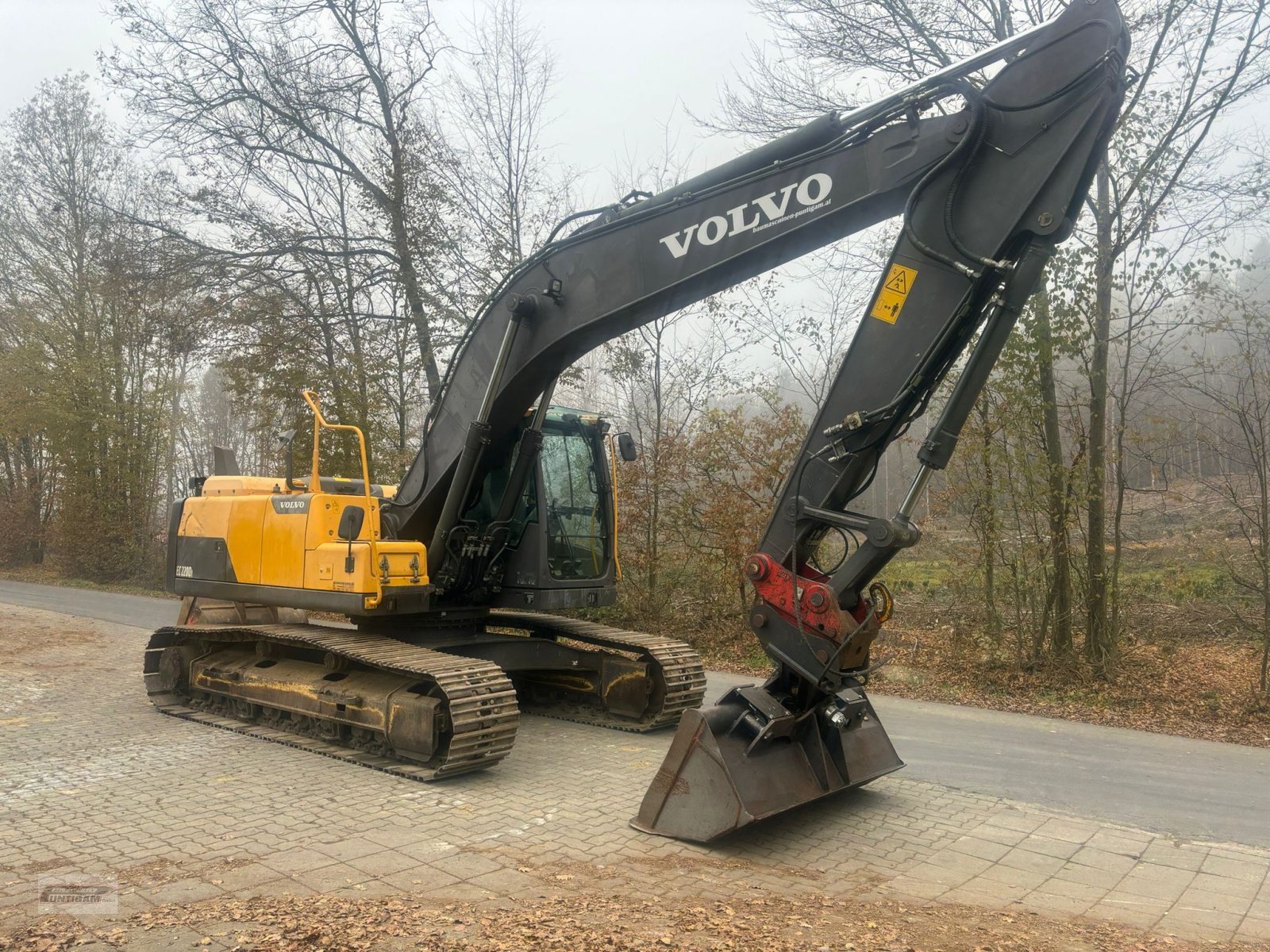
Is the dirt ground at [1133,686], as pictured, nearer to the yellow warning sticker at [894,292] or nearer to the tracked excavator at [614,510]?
the tracked excavator at [614,510]

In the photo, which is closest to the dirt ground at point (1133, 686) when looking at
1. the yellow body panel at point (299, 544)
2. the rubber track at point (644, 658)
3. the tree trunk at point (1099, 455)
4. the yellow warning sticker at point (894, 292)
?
the tree trunk at point (1099, 455)

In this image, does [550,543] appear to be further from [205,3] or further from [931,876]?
[205,3]

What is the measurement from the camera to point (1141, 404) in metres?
9.66

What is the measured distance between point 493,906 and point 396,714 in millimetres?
2681

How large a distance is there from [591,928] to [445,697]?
2821 mm

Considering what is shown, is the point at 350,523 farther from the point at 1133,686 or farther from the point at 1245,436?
the point at 1245,436

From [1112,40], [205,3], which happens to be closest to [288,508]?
[1112,40]

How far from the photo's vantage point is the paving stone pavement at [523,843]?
14.2 ft

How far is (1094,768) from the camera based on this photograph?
6.88 meters

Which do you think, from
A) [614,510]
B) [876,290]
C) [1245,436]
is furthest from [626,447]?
[1245,436]

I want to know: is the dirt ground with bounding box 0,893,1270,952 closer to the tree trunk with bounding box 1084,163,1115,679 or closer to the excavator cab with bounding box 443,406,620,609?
the excavator cab with bounding box 443,406,620,609

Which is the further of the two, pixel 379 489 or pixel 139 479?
pixel 139 479

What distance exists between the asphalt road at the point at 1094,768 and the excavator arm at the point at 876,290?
1229 millimetres

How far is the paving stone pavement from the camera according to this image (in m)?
4.32
